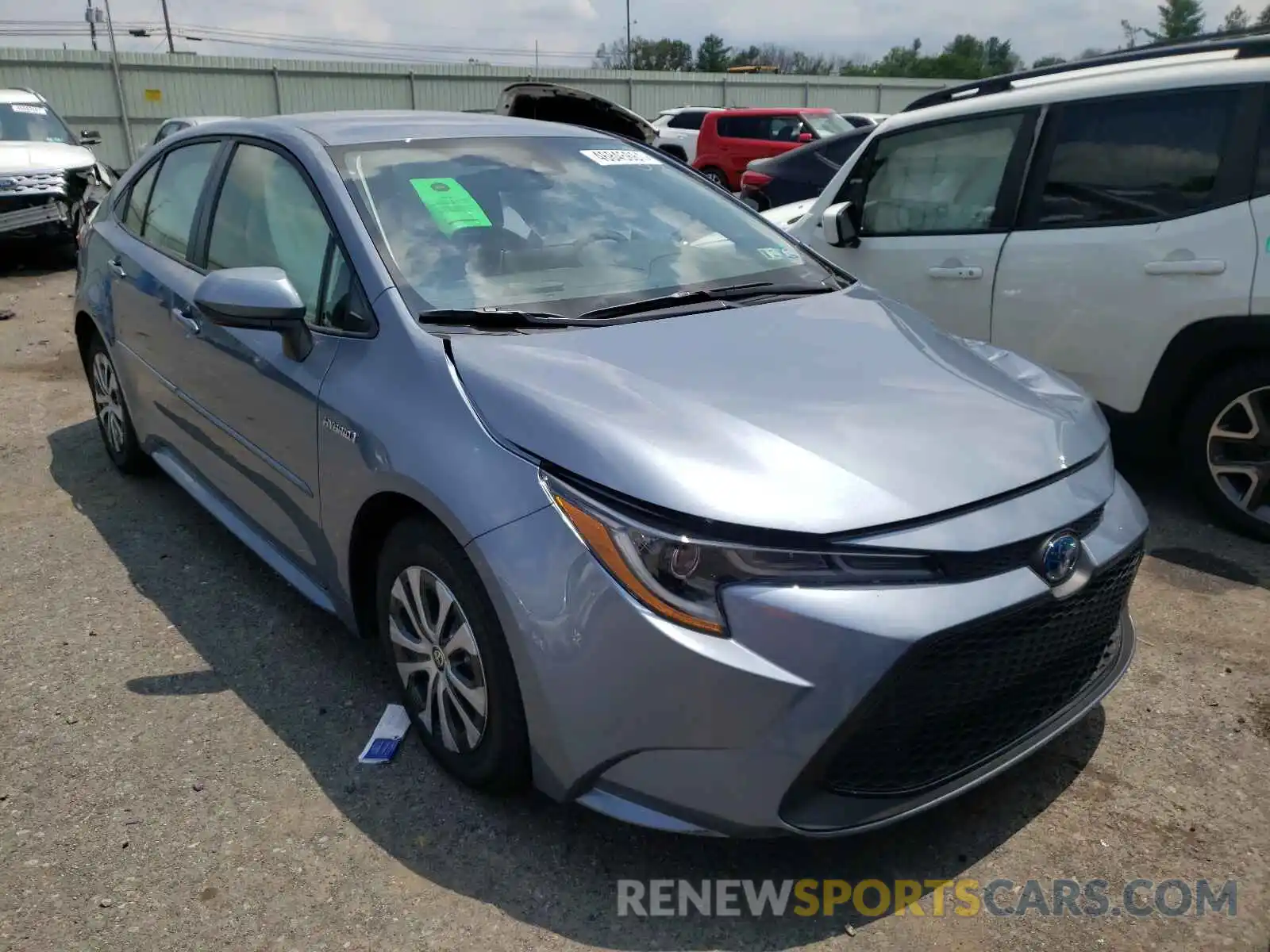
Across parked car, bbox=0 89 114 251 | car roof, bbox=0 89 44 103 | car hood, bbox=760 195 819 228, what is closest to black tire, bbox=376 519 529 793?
car hood, bbox=760 195 819 228

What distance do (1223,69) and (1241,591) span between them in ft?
6.52

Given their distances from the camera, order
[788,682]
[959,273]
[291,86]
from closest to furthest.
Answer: [788,682] → [959,273] → [291,86]

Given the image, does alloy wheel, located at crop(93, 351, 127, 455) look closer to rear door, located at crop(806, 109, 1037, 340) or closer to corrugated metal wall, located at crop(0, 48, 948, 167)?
rear door, located at crop(806, 109, 1037, 340)

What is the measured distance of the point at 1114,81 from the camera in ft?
14.0

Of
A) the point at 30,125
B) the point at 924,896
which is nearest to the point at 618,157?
the point at 924,896

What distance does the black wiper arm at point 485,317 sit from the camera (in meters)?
2.73

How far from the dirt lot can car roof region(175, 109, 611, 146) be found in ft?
5.31

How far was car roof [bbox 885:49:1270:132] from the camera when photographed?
394 cm

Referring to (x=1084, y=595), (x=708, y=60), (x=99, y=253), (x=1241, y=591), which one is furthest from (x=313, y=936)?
(x=708, y=60)

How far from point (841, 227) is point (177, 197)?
3030 millimetres

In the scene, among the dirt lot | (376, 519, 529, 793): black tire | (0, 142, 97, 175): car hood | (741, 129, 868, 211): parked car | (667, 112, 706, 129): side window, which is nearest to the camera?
the dirt lot

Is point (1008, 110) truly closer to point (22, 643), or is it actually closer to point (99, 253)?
point (99, 253)

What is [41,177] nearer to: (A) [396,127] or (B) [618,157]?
(A) [396,127]

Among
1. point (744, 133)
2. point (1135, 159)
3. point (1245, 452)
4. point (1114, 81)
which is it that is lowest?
point (1245, 452)
